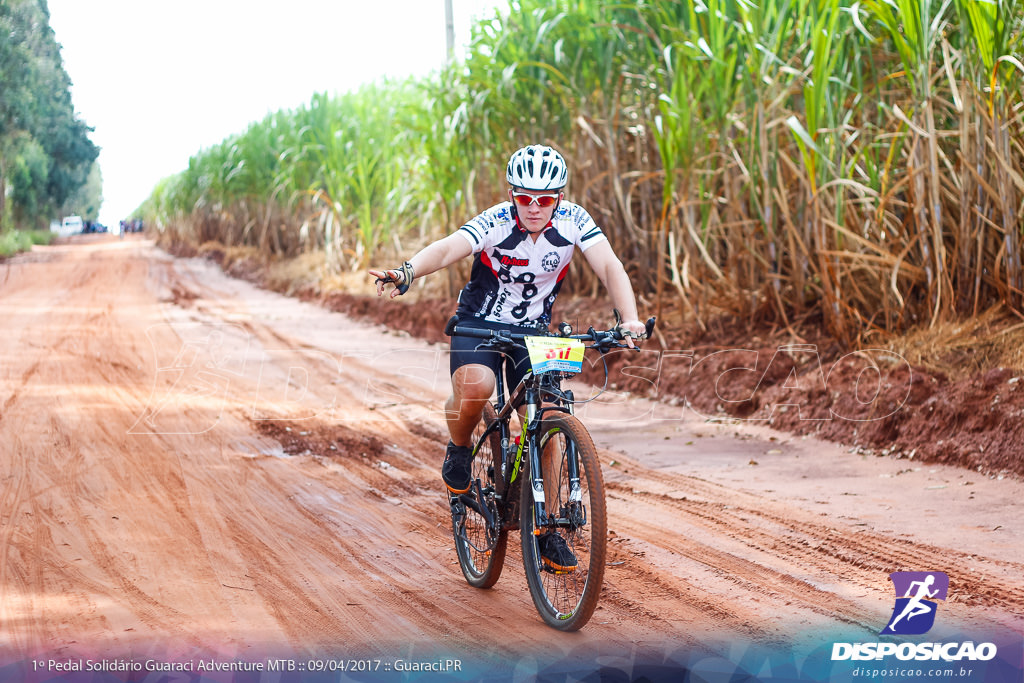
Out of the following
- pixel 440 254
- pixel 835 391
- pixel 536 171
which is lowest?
pixel 835 391

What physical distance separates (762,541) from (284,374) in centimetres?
641

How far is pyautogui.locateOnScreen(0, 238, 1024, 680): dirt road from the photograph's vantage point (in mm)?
3490

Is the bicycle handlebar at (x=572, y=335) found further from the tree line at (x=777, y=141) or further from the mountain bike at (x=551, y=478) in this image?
the tree line at (x=777, y=141)

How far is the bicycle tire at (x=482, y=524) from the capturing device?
13.4 feet

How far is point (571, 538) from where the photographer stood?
3604 millimetres

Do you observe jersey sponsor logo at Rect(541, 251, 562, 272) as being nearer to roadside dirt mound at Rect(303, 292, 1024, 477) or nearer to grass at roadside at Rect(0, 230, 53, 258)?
roadside dirt mound at Rect(303, 292, 1024, 477)

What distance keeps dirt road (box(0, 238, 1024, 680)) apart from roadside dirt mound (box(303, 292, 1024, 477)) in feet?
0.75

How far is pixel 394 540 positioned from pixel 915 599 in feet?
8.02

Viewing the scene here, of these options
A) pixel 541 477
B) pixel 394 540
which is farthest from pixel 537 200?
pixel 394 540

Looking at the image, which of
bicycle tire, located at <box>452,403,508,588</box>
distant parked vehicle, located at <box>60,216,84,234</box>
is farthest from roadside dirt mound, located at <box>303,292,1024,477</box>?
distant parked vehicle, located at <box>60,216,84,234</box>

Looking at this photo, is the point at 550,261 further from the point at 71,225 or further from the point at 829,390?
the point at 71,225

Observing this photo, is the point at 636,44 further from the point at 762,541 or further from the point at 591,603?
the point at 591,603

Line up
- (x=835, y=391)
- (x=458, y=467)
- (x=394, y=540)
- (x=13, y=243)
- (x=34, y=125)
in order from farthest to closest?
(x=13, y=243), (x=34, y=125), (x=835, y=391), (x=394, y=540), (x=458, y=467)

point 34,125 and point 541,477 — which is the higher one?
point 34,125
